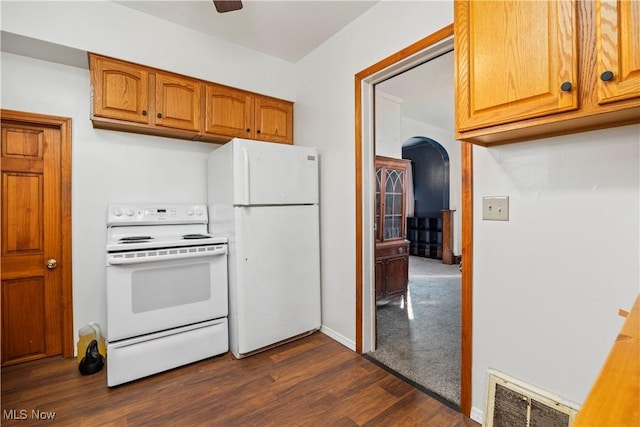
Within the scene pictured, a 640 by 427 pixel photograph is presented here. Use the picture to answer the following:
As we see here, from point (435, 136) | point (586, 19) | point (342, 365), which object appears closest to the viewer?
point (586, 19)

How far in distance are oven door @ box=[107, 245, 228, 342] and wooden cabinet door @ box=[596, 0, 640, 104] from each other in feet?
7.67

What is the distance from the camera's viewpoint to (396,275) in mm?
3555

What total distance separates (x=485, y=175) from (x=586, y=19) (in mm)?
749

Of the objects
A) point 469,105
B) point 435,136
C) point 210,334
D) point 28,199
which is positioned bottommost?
point 210,334

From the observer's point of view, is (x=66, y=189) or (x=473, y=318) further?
(x=66, y=189)

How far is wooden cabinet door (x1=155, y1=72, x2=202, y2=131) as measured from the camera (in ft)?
7.91

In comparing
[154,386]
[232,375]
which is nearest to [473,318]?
[232,375]

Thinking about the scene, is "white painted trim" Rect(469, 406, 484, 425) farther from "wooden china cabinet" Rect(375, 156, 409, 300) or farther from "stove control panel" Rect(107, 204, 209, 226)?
"stove control panel" Rect(107, 204, 209, 226)

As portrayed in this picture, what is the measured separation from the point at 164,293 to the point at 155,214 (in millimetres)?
765

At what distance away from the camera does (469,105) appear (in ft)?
4.40

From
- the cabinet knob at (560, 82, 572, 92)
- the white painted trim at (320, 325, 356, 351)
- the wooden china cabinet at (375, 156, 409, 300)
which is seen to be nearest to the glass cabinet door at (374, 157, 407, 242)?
the wooden china cabinet at (375, 156, 409, 300)

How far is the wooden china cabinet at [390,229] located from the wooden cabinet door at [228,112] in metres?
1.53

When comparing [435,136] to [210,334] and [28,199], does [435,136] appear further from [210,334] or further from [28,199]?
[28,199]

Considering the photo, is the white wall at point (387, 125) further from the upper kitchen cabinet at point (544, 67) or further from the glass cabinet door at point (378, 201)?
the upper kitchen cabinet at point (544, 67)
